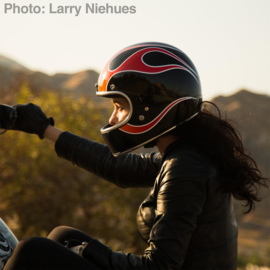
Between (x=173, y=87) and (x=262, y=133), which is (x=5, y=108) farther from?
(x=262, y=133)

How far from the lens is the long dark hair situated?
1.77 m

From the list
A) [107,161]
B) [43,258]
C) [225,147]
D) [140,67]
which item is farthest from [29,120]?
[225,147]

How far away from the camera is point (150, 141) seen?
199 cm

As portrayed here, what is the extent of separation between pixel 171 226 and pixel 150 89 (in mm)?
723

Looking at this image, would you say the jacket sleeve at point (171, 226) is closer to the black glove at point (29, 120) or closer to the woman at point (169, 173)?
the woman at point (169, 173)

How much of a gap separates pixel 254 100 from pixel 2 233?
19019 mm

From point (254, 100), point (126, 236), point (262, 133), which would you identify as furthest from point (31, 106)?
point (254, 100)

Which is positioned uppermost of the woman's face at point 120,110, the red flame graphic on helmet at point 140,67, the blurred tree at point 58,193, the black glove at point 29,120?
the red flame graphic on helmet at point 140,67

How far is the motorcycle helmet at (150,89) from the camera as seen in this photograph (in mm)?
1915

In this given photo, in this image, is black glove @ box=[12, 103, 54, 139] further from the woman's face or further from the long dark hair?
the long dark hair

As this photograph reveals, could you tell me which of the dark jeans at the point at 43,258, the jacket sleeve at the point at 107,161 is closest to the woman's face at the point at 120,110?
the jacket sleeve at the point at 107,161

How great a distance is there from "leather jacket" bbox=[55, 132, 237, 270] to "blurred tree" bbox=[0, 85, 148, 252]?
347cm

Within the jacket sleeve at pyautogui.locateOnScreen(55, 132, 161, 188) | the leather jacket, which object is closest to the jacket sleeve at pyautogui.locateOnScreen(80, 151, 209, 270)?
the leather jacket

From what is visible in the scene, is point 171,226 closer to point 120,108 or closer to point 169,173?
point 169,173
